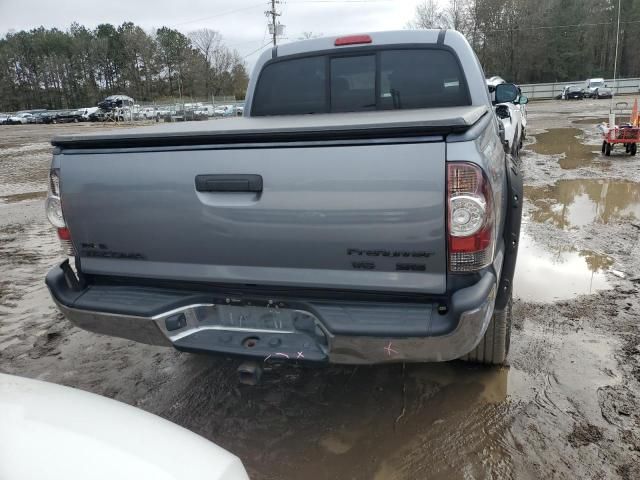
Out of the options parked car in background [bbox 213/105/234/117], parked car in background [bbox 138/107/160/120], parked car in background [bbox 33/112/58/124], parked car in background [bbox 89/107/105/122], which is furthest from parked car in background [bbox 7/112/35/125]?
parked car in background [bbox 213/105/234/117]

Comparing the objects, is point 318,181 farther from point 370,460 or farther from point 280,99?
point 280,99

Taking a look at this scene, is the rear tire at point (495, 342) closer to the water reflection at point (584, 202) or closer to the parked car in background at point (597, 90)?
the water reflection at point (584, 202)

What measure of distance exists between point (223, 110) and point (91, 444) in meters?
49.1

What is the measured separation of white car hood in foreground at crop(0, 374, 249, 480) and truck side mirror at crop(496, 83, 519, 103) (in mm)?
4536

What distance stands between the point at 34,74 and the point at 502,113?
6886cm

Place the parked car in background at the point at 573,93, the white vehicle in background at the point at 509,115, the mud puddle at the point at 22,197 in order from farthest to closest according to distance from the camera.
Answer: the parked car in background at the point at 573,93 → the mud puddle at the point at 22,197 → the white vehicle in background at the point at 509,115

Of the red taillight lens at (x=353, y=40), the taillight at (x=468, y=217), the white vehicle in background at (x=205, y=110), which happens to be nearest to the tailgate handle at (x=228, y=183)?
the taillight at (x=468, y=217)

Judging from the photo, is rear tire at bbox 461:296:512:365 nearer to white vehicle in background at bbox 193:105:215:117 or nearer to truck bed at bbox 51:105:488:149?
truck bed at bbox 51:105:488:149

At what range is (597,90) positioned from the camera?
164ft

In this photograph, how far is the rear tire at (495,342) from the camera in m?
3.22

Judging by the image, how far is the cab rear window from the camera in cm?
401

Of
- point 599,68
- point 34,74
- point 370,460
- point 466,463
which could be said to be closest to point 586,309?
point 466,463

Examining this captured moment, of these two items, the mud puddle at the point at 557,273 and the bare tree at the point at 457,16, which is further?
the bare tree at the point at 457,16

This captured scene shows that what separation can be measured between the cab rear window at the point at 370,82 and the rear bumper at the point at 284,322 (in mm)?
2116
